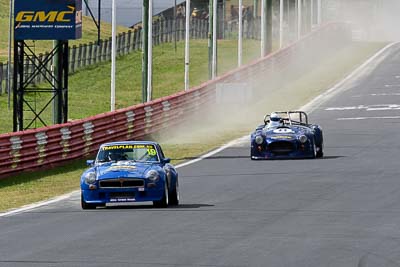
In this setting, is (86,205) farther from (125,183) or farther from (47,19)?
(47,19)

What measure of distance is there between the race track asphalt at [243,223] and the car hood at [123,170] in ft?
1.90

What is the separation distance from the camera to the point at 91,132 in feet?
113

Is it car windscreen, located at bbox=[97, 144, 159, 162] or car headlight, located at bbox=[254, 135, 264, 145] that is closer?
car windscreen, located at bbox=[97, 144, 159, 162]

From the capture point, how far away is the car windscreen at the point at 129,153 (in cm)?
2294

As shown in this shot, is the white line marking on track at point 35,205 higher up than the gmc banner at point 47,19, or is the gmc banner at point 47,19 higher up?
the gmc banner at point 47,19

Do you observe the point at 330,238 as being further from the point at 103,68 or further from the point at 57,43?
the point at 103,68

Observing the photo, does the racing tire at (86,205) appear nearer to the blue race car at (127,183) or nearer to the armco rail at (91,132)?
the blue race car at (127,183)

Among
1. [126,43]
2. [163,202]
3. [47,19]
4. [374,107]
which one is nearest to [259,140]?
[47,19]

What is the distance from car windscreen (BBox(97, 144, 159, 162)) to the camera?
22938 mm

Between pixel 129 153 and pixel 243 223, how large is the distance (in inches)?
173

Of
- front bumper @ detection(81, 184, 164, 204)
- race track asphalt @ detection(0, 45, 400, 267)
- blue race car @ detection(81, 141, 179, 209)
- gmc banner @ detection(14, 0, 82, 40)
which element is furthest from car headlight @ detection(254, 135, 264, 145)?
front bumper @ detection(81, 184, 164, 204)

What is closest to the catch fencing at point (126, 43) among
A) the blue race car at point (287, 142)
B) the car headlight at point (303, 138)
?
the blue race car at point (287, 142)

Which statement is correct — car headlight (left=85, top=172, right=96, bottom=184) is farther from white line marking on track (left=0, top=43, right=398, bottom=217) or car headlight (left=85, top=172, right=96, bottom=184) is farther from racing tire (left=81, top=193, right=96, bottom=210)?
white line marking on track (left=0, top=43, right=398, bottom=217)

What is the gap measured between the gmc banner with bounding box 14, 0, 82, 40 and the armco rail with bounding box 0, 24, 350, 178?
A: 2650mm
